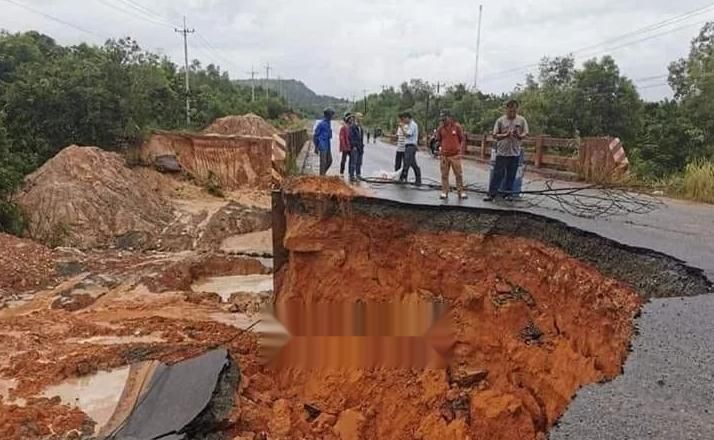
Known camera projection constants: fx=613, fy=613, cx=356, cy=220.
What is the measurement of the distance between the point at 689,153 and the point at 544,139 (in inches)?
189

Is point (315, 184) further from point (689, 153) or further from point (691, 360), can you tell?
point (689, 153)

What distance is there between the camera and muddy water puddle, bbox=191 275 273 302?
1425 centimetres

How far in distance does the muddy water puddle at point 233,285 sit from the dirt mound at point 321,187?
5.53 meters

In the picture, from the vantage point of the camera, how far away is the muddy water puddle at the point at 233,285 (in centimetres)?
1425

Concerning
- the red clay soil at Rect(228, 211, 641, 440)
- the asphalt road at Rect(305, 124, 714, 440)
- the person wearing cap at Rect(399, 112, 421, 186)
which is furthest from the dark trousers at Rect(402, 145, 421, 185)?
the asphalt road at Rect(305, 124, 714, 440)

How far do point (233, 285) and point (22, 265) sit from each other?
4857 millimetres

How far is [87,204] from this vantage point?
18984 mm

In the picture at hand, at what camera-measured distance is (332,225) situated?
832cm

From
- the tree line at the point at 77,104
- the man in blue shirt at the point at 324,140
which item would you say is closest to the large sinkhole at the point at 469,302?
the man in blue shirt at the point at 324,140

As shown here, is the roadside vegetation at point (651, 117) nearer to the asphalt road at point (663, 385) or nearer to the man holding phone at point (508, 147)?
the man holding phone at point (508, 147)

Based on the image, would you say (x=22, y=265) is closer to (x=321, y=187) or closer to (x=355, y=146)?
(x=355, y=146)

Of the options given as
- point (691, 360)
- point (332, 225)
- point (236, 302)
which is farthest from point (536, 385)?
point (236, 302)

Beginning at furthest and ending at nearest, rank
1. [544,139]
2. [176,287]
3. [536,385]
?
[544,139] < [176,287] < [536,385]

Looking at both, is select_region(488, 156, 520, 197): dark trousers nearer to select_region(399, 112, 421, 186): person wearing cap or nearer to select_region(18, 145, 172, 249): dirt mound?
select_region(399, 112, 421, 186): person wearing cap
